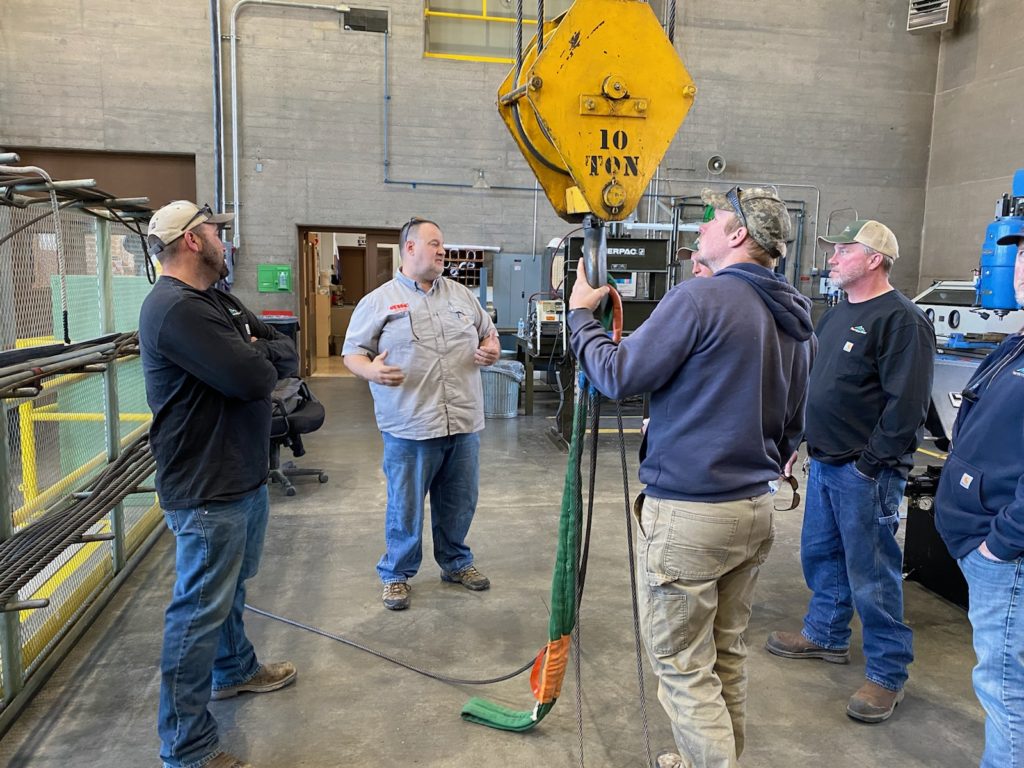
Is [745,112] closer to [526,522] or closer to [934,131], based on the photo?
[934,131]

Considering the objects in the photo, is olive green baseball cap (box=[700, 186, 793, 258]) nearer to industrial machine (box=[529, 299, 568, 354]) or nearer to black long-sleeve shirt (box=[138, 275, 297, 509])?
black long-sleeve shirt (box=[138, 275, 297, 509])

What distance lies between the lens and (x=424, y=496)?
3.28 metres

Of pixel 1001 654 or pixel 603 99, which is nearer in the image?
pixel 1001 654

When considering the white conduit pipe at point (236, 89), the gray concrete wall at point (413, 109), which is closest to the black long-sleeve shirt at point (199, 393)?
the white conduit pipe at point (236, 89)

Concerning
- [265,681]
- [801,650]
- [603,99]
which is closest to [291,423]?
[265,681]

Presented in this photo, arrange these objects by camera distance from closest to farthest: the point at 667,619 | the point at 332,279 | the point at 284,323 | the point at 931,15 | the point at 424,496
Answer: the point at 667,619
the point at 424,496
the point at 284,323
the point at 931,15
the point at 332,279

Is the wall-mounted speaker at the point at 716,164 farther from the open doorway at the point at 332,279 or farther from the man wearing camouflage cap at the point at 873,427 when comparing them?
the man wearing camouflage cap at the point at 873,427

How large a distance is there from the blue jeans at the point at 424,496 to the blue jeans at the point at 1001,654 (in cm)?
211

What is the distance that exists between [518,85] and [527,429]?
5.44 meters

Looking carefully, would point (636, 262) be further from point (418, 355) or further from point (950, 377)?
point (418, 355)

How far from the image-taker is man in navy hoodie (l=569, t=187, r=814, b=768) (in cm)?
167

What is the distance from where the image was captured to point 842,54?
10.5 metres

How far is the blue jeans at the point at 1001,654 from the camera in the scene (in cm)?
163

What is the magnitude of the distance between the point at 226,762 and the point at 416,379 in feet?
5.28
